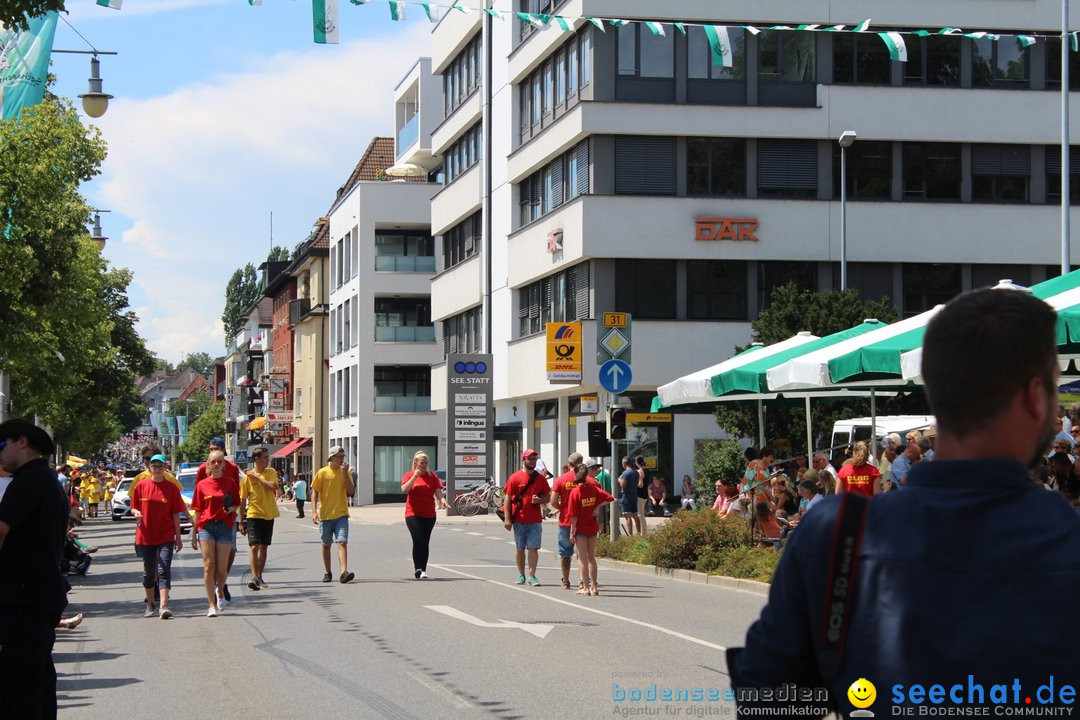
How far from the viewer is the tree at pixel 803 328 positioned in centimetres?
3797

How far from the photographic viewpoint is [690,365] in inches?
1646

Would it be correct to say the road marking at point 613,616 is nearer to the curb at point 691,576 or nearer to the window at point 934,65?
the curb at point 691,576

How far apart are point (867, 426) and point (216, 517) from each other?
21172 mm

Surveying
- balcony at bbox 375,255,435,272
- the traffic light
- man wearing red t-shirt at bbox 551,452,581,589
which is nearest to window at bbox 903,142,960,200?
the traffic light

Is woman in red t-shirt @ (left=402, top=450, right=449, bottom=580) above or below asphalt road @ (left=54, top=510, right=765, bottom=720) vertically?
above

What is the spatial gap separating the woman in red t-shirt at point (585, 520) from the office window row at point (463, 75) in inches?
1360

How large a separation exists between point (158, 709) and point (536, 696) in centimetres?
247

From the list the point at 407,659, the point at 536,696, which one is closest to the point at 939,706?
the point at 536,696

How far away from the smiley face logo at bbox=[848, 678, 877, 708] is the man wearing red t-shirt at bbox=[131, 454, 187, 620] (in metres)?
14.5

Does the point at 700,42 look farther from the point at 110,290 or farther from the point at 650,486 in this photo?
the point at 110,290

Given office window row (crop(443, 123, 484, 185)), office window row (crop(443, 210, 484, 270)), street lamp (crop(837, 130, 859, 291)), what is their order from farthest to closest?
1. office window row (crop(443, 210, 484, 270))
2. office window row (crop(443, 123, 484, 185))
3. street lamp (crop(837, 130, 859, 291))

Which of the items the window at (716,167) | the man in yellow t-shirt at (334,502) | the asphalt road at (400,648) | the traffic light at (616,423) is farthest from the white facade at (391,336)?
the man in yellow t-shirt at (334,502)

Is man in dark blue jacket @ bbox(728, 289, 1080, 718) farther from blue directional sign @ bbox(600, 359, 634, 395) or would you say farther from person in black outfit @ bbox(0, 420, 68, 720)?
blue directional sign @ bbox(600, 359, 634, 395)

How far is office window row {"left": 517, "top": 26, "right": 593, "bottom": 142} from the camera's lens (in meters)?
42.2
